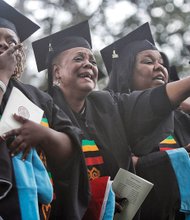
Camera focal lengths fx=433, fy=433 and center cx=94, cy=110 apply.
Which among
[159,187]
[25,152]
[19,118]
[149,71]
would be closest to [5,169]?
[25,152]

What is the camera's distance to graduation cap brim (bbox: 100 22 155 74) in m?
4.20

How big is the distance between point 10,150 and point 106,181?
0.72m

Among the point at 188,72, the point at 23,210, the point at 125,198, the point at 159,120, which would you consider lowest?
the point at 188,72

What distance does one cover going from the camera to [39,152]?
2.35 m

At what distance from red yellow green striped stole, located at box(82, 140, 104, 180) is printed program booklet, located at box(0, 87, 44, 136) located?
0.85 metres

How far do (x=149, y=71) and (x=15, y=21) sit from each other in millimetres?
1308

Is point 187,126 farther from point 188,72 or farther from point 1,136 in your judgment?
point 188,72

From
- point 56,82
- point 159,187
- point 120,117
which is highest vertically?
point 56,82

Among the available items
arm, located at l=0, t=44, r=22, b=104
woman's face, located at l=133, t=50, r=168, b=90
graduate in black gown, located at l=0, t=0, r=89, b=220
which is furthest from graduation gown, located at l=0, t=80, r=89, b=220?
woman's face, located at l=133, t=50, r=168, b=90

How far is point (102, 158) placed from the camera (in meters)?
2.92

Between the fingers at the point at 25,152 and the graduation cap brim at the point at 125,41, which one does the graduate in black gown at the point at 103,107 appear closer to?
the graduation cap brim at the point at 125,41

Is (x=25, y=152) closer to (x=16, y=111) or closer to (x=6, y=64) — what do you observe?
(x=16, y=111)

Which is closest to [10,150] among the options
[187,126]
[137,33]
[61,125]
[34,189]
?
[34,189]

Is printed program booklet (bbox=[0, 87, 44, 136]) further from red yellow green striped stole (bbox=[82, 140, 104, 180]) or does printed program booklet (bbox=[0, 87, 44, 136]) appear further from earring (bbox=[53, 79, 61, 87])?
earring (bbox=[53, 79, 61, 87])
